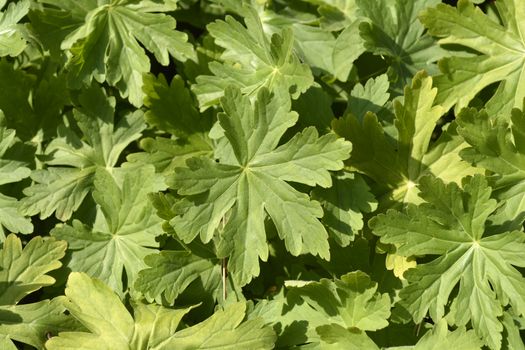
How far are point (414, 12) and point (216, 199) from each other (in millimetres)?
1060

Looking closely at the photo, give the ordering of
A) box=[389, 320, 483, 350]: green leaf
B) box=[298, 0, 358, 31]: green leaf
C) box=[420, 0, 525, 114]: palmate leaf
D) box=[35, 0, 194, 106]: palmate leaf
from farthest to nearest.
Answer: box=[298, 0, 358, 31]: green leaf < box=[35, 0, 194, 106]: palmate leaf < box=[420, 0, 525, 114]: palmate leaf < box=[389, 320, 483, 350]: green leaf

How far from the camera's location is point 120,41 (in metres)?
2.52

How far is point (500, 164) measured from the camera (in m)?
2.22

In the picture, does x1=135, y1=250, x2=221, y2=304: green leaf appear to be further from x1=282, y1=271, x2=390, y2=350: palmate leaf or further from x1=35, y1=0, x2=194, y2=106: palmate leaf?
x1=35, y1=0, x2=194, y2=106: palmate leaf

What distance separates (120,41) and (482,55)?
4.47 feet

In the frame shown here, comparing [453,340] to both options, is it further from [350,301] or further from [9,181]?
[9,181]

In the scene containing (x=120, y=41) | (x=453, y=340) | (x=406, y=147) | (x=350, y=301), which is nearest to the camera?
(x=453, y=340)

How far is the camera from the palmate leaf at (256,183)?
2178 millimetres

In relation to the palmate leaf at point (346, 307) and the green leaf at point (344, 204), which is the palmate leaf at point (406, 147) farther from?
the palmate leaf at point (346, 307)

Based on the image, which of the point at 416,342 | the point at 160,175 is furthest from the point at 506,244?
the point at 160,175

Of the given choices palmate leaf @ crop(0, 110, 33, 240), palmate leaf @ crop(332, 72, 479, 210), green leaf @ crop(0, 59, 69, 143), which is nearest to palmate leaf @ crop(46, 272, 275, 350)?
palmate leaf @ crop(0, 110, 33, 240)

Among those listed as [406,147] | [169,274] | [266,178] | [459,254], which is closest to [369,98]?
[406,147]

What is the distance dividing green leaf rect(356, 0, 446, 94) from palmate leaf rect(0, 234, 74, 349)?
139cm

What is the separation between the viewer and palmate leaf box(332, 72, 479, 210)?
2332 millimetres
